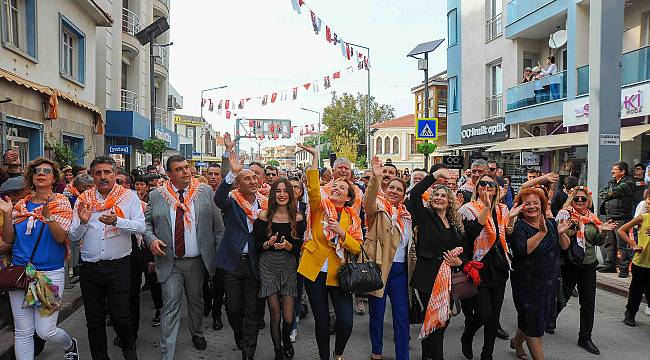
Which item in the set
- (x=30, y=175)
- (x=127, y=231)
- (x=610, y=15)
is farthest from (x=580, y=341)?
(x=610, y=15)

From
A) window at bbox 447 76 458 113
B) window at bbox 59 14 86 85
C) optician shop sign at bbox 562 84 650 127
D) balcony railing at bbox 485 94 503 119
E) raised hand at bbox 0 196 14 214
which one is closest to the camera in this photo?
raised hand at bbox 0 196 14 214

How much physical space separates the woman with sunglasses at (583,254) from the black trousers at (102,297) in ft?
14.6

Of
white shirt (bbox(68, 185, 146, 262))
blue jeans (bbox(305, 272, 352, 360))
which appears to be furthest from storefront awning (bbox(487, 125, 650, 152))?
white shirt (bbox(68, 185, 146, 262))

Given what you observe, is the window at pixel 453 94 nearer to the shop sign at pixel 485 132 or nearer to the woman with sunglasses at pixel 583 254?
the shop sign at pixel 485 132

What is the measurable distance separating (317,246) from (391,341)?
1.84m

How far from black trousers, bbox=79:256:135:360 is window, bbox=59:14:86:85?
34.9 ft

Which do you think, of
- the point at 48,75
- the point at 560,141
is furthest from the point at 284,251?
the point at 560,141

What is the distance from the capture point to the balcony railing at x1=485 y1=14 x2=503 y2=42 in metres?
20.6

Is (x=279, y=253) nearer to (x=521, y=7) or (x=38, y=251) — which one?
(x=38, y=251)

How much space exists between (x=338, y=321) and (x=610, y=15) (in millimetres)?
8478

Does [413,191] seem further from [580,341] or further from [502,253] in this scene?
[580,341]

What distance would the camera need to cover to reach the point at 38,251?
434 cm

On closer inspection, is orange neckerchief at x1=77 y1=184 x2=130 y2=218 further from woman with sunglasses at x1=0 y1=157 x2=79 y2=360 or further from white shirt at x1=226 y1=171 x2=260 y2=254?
white shirt at x1=226 y1=171 x2=260 y2=254

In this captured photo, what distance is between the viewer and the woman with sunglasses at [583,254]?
5.34 metres
